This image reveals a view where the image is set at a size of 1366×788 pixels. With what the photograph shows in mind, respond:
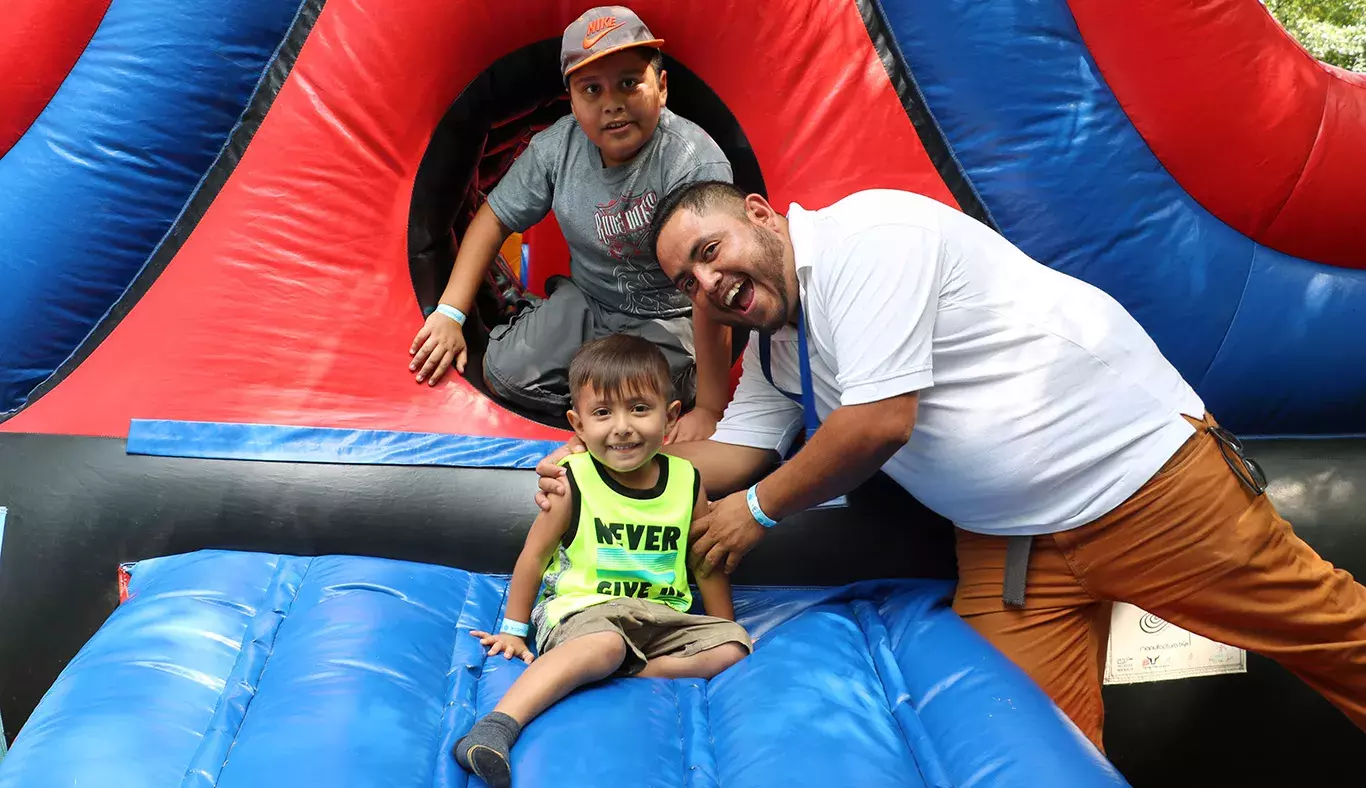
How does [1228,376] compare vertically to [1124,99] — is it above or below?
below

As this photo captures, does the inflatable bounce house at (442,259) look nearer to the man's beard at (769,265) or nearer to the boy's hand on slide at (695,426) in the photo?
the boy's hand on slide at (695,426)

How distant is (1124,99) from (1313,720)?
1104mm

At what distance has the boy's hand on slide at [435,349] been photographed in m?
2.11

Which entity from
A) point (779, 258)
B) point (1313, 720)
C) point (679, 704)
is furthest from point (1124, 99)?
point (679, 704)

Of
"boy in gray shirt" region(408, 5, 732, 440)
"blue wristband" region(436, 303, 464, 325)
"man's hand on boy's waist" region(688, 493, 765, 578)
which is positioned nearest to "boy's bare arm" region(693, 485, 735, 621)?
"man's hand on boy's waist" region(688, 493, 765, 578)

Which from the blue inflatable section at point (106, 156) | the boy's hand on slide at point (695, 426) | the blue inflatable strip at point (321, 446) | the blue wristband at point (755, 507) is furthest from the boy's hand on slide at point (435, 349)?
the blue wristband at point (755, 507)

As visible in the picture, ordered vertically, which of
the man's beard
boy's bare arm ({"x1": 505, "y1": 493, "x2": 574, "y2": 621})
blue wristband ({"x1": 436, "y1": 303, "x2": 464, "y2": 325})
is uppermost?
the man's beard

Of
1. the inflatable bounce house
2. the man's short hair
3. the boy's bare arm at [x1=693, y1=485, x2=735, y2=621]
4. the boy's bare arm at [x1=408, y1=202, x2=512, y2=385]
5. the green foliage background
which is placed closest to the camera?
the man's short hair

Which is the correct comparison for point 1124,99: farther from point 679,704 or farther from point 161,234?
→ point 161,234

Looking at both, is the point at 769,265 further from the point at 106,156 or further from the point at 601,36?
the point at 106,156

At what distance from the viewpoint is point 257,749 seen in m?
1.45

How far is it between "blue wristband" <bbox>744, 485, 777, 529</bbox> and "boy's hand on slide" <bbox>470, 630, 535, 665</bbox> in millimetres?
380

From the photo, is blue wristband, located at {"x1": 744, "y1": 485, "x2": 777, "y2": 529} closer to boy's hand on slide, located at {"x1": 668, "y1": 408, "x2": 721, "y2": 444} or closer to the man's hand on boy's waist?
the man's hand on boy's waist

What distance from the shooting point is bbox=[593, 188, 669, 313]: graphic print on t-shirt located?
6.88 feet
